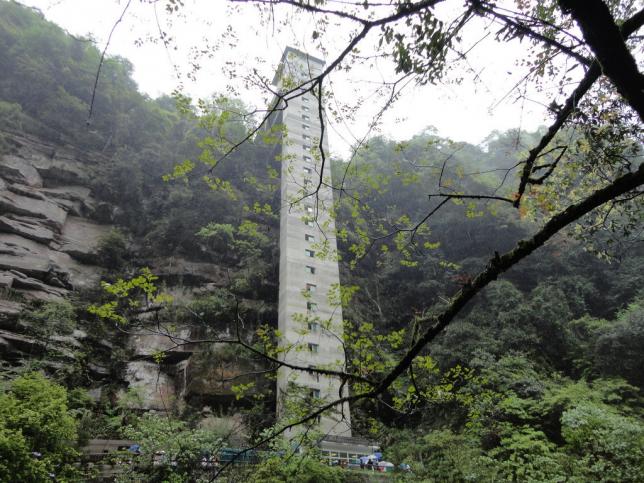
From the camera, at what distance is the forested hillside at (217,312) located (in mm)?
8086

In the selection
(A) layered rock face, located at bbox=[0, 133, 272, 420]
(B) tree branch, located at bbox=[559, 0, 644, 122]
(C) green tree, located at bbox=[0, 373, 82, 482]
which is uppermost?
(A) layered rock face, located at bbox=[0, 133, 272, 420]

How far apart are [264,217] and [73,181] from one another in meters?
8.37

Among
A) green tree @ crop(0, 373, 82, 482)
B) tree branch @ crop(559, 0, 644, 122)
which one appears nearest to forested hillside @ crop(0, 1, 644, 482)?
green tree @ crop(0, 373, 82, 482)

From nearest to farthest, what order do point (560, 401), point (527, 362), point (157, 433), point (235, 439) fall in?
point (157, 433) < point (560, 401) < point (235, 439) < point (527, 362)

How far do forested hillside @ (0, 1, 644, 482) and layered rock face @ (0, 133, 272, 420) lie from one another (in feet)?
0.21

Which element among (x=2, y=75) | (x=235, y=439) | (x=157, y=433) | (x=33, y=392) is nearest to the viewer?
(x=33, y=392)

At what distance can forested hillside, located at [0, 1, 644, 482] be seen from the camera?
8.09 meters

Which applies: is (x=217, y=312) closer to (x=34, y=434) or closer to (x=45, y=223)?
(x=34, y=434)

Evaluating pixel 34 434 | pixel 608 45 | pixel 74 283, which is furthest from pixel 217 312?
pixel 608 45

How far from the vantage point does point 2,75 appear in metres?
19.2

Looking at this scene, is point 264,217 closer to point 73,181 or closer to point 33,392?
point 73,181

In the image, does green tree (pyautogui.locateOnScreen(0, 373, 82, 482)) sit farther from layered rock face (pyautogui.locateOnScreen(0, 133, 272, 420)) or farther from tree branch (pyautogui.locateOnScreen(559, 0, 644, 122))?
tree branch (pyautogui.locateOnScreen(559, 0, 644, 122))

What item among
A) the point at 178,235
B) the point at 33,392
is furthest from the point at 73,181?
the point at 33,392

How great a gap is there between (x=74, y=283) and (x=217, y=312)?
17.2ft
